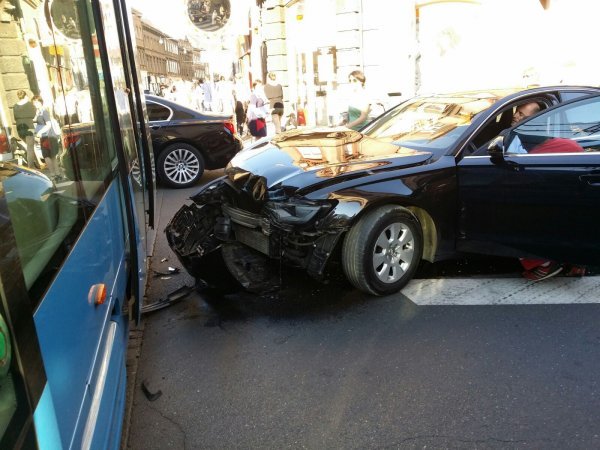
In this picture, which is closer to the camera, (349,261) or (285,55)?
(349,261)

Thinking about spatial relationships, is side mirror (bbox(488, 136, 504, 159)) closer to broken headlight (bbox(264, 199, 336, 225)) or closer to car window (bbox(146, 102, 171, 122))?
broken headlight (bbox(264, 199, 336, 225))

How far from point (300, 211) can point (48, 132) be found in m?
1.95

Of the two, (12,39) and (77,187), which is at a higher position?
Result: (12,39)

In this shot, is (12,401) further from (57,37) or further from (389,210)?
(389,210)

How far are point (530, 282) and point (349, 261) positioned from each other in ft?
5.41

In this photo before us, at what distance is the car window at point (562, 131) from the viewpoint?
4.01 meters

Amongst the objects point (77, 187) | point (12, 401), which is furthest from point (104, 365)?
point (12, 401)

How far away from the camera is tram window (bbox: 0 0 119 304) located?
1521mm

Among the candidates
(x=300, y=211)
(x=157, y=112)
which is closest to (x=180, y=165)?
(x=157, y=112)

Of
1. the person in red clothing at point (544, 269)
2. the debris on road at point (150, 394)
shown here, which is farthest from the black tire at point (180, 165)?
the debris on road at point (150, 394)

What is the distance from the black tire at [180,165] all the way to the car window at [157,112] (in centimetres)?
51

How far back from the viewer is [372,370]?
10.3ft

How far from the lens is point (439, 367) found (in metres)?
3.14

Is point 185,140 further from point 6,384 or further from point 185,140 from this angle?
point 6,384
